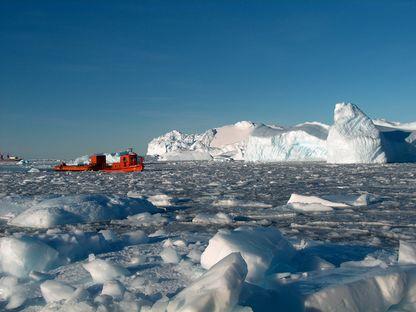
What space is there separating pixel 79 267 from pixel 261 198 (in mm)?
7632

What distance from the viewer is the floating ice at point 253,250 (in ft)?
10.6

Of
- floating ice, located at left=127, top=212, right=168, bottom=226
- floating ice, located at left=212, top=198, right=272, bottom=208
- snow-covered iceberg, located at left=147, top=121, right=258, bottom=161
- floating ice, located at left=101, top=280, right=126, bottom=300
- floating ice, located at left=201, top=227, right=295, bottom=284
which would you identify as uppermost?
snow-covered iceberg, located at left=147, top=121, right=258, bottom=161

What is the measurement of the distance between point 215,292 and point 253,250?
43.8 inches

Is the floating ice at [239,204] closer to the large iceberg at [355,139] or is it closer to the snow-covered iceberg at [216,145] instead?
the large iceberg at [355,139]

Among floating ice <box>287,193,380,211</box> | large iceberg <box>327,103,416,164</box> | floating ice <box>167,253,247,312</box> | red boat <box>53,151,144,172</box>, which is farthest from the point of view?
large iceberg <box>327,103,416,164</box>

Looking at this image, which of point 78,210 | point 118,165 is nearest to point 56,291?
point 78,210

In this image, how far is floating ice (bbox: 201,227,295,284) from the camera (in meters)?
3.23

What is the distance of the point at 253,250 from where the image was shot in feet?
11.3

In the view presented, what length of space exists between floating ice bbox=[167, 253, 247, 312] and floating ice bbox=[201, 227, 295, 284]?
0.61 meters

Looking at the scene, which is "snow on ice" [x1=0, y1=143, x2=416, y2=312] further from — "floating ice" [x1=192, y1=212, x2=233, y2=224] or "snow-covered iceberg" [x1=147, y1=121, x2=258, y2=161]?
"snow-covered iceberg" [x1=147, y1=121, x2=258, y2=161]

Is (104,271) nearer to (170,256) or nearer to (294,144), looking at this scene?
(170,256)

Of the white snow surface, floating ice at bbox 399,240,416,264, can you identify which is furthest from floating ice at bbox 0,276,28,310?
floating ice at bbox 399,240,416,264

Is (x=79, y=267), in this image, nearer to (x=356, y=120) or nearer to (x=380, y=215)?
(x=380, y=215)

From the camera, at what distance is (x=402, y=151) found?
43875mm
